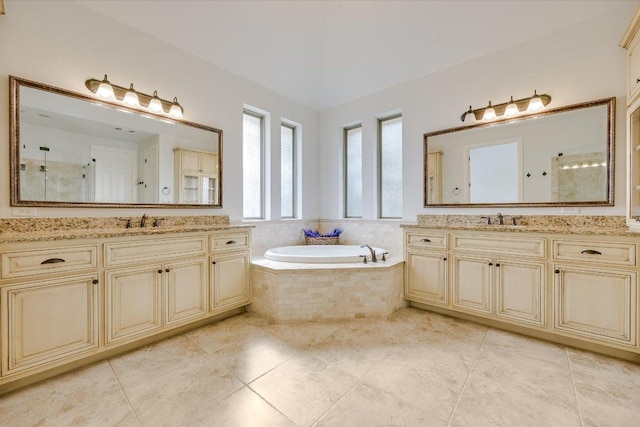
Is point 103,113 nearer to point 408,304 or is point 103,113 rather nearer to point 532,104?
point 408,304

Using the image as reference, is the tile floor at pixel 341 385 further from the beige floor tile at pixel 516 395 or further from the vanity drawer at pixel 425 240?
the vanity drawer at pixel 425 240

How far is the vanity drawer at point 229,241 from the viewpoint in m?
2.75

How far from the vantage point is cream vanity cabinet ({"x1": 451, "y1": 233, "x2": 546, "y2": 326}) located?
2.38 m

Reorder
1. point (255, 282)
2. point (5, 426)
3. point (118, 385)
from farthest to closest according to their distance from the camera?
point (255, 282)
point (118, 385)
point (5, 426)

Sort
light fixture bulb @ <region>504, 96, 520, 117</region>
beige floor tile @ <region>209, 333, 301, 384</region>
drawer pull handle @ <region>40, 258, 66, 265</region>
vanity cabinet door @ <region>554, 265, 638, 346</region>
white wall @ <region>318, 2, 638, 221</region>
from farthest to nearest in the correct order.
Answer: light fixture bulb @ <region>504, 96, 520, 117</region>, white wall @ <region>318, 2, 638, 221</region>, vanity cabinet door @ <region>554, 265, 638, 346</region>, beige floor tile @ <region>209, 333, 301, 384</region>, drawer pull handle @ <region>40, 258, 66, 265</region>

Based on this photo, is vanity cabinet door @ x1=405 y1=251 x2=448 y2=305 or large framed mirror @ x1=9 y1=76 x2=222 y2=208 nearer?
large framed mirror @ x1=9 y1=76 x2=222 y2=208

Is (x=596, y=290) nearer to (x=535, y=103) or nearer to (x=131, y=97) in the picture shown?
(x=535, y=103)

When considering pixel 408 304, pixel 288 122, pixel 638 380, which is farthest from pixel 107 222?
pixel 638 380

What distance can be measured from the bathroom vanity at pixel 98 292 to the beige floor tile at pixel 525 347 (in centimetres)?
248

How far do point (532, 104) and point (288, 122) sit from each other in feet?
10.0

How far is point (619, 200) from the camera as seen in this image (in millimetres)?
2424

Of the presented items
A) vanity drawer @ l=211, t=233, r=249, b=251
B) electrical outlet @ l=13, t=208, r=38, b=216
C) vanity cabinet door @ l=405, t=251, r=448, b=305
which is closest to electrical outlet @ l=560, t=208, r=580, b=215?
vanity cabinet door @ l=405, t=251, r=448, b=305

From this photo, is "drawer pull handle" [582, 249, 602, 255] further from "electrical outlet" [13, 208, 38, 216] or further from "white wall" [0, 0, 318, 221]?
"electrical outlet" [13, 208, 38, 216]

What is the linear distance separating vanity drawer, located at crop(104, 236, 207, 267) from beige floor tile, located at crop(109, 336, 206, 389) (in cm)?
71
